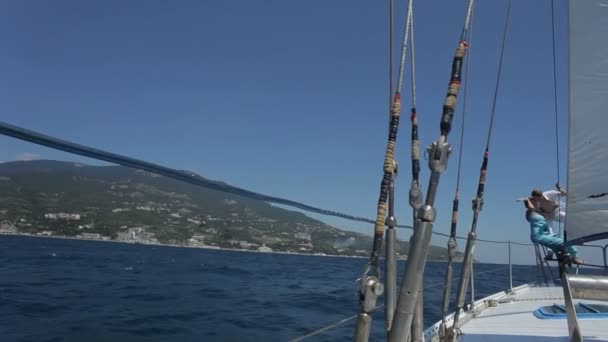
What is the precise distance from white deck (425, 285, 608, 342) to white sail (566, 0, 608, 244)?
4.24 ft

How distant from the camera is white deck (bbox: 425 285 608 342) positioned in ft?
13.1

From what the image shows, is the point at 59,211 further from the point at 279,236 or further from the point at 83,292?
the point at 83,292

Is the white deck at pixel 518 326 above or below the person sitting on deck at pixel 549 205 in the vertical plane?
below

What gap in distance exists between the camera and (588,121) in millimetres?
3004

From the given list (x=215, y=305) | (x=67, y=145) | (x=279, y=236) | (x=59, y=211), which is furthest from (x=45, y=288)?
(x=279, y=236)

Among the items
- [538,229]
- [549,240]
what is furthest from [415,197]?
[538,229]

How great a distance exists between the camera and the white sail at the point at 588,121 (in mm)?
2973

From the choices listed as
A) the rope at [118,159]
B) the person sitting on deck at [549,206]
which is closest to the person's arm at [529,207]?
the person sitting on deck at [549,206]

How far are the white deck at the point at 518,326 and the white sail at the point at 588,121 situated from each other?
4.24 ft

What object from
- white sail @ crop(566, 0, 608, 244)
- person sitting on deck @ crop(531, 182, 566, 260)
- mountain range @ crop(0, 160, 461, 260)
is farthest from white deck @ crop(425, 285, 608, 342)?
mountain range @ crop(0, 160, 461, 260)

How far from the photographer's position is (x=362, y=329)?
1.92 metres

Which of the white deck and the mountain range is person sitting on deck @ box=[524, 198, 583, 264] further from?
the mountain range

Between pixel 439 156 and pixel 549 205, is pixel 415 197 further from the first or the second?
pixel 549 205

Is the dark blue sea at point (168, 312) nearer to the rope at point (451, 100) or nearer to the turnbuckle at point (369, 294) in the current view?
the turnbuckle at point (369, 294)
